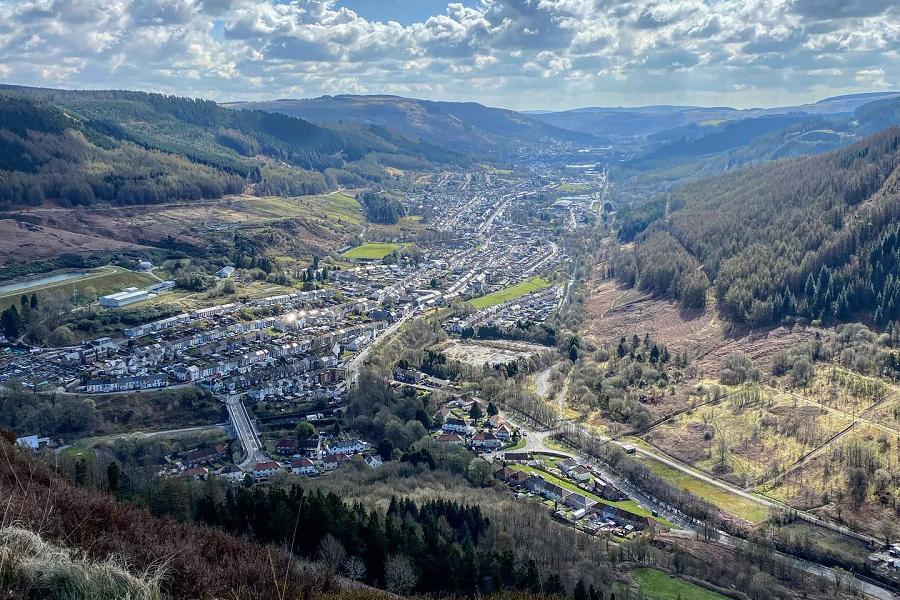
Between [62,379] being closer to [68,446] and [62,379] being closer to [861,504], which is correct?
[68,446]

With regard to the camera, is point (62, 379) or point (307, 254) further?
point (307, 254)

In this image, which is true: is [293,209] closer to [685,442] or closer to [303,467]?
[303,467]

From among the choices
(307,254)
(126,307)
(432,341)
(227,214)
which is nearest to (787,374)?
(432,341)

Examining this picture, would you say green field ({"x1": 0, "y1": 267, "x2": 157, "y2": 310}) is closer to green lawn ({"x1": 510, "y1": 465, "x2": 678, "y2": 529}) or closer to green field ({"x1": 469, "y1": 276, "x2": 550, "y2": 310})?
green field ({"x1": 469, "y1": 276, "x2": 550, "y2": 310})

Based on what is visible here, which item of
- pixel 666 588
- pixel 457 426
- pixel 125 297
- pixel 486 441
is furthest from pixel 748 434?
pixel 125 297

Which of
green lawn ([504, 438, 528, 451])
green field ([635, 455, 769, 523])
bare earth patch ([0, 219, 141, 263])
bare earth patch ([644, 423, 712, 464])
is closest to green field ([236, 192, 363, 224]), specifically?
bare earth patch ([0, 219, 141, 263])

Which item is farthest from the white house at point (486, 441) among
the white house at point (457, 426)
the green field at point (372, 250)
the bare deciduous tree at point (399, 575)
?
the green field at point (372, 250)
